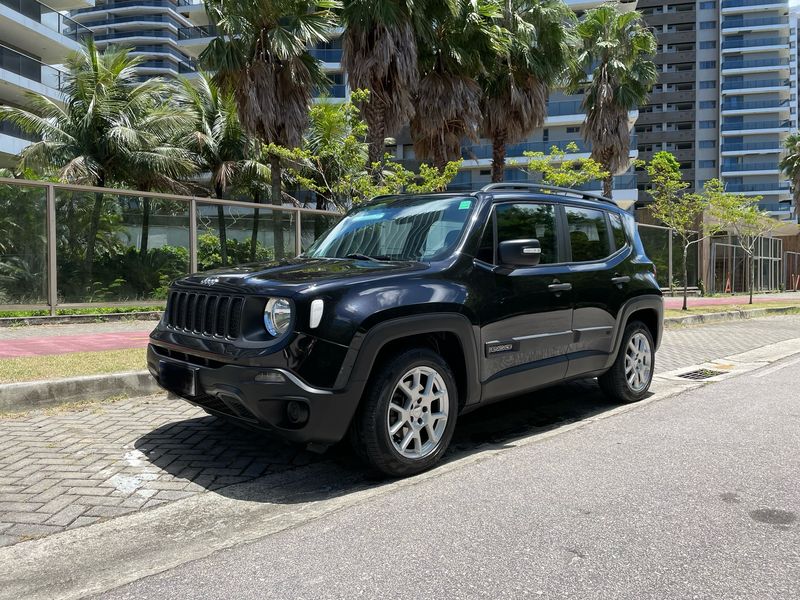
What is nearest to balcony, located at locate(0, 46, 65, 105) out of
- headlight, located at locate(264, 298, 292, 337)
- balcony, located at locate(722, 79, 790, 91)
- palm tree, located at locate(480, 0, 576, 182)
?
palm tree, located at locate(480, 0, 576, 182)

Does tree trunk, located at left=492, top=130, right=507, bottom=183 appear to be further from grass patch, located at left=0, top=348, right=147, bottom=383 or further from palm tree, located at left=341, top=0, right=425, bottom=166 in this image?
grass patch, located at left=0, top=348, right=147, bottom=383

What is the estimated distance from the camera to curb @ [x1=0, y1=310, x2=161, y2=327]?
35.6 ft

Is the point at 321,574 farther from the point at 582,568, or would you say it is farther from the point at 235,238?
the point at 235,238

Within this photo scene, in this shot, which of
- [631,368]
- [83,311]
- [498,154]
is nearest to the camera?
[631,368]

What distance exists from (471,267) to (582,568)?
2.10 meters

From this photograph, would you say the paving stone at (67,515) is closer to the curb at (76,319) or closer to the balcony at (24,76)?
the curb at (76,319)

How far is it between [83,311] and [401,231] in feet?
30.4

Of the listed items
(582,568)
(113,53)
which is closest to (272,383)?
(582,568)

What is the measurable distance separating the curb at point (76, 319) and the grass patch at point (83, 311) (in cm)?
10

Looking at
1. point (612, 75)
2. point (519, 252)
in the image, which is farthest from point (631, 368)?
point (612, 75)

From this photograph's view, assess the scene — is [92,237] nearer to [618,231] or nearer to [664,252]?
[618,231]

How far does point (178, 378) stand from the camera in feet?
13.0

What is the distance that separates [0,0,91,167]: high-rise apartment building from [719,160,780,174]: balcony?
2817 inches

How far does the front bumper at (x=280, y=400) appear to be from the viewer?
347 centimetres
